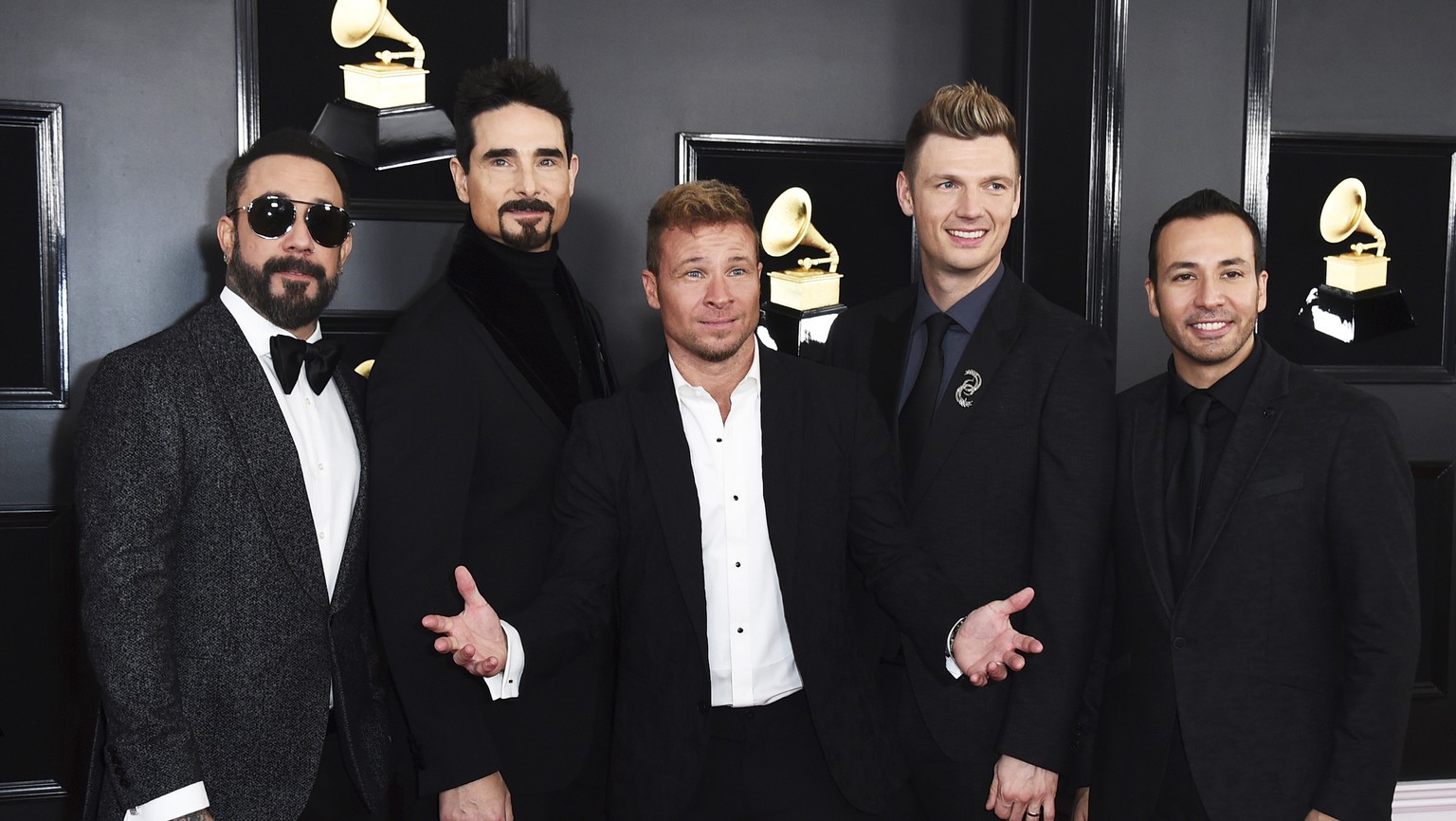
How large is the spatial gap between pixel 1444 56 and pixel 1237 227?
2119 mm

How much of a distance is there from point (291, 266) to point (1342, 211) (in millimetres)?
3395

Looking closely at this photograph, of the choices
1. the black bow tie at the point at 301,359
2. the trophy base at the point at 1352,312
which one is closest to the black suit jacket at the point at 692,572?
the black bow tie at the point at 301,359

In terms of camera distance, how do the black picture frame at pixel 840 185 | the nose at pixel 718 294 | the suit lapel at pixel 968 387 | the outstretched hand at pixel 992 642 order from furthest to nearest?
the black picture frame at pixel 840 185 → the suit lapel at pixel 968 387 → the nose at pixel 718 294 → the outstretched hand at pixel 992 642

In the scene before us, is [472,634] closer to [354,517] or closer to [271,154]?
[354,517]

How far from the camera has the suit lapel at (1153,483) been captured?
2391 millimetres

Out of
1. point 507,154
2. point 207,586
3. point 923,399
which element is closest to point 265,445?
point 207,586

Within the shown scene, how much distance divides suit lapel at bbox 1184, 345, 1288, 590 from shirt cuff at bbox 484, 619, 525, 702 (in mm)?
1398

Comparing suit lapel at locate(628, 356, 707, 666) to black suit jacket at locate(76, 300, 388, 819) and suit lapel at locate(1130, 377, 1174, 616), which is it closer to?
black suit jacket at locate(76, 300, 388, 819)

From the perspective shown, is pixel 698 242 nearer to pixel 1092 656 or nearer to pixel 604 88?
pixel 1092 656

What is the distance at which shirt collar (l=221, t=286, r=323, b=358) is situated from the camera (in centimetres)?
236

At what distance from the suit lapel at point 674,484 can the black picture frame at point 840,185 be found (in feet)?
5.35

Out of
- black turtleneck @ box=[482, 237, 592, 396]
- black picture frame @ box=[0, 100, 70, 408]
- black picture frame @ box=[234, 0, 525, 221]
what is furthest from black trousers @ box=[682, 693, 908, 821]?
black picture frame @ box=[0, 100, 70, 408]

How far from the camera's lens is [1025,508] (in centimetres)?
247

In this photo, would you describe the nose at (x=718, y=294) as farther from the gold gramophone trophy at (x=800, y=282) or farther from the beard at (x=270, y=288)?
the gold gramophone trophy at (x=800, y=282)
